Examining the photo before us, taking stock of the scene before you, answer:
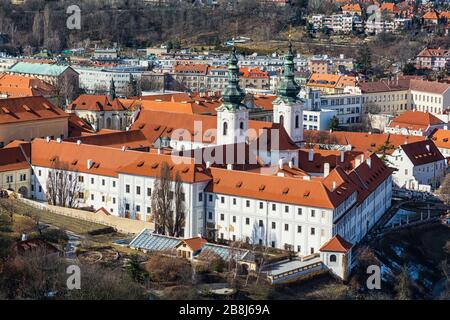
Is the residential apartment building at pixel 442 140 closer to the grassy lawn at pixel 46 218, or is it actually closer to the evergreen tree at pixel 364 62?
the grassy lawn at pixel 46 218

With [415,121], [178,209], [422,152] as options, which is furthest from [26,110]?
[415,121]

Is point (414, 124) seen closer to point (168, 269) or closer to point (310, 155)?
point (310, 155)

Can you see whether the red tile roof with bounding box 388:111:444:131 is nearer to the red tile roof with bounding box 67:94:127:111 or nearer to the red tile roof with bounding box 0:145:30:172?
the red tile roof with bounding box 67:94:127:111

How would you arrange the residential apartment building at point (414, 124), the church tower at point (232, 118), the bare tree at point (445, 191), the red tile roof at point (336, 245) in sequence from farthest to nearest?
the residential apartment building at point (414, 124), the bare tree at point (445, 191), the church tower at point (232, 118), the red tile roof at point (336, 245)

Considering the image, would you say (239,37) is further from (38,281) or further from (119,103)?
(38,281)

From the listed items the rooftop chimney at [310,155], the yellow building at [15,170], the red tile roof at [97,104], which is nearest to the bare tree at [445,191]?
the rooftop chimney at [310,155]
